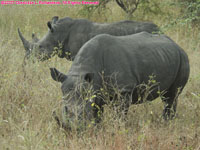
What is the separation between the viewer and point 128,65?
4.89 metres

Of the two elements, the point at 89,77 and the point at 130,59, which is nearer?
the point at 89,77

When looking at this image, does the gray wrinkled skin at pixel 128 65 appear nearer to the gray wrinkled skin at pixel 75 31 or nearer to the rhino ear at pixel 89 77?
the rhino ear at pixel 89 77

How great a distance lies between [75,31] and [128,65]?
11.2 ft

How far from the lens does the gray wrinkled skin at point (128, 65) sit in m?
4.43

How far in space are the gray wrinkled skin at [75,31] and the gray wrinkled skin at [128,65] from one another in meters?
2.12

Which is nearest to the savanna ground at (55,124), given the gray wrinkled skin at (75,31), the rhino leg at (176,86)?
the rhino leg at (176,86)

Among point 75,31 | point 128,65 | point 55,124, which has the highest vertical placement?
point 128,65

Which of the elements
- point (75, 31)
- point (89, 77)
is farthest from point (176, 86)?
point (75, 31)

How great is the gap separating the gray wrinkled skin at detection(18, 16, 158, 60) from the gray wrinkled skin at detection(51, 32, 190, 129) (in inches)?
83.5

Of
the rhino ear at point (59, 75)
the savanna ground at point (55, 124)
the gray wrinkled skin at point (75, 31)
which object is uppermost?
the rhino ear at point (59, 75)

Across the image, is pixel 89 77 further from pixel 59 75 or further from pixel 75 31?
pixel 75 31

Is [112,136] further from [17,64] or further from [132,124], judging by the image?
[17,64]

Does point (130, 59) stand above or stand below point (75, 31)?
above

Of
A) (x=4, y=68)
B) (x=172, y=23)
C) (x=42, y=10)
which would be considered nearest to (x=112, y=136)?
(x=172, y=23)
